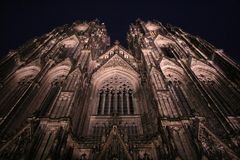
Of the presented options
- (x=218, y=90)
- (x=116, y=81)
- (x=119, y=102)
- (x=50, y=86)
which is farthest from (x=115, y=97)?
(x=218, y=90)

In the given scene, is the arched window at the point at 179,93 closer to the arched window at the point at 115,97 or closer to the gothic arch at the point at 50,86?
the arched window at the point at 115,97

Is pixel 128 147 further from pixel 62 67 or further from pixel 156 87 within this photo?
pixel 62 67

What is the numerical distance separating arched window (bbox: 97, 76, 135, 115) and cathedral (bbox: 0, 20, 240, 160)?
74 mm

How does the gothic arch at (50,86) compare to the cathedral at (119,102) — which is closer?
the cathedral at (119,102)

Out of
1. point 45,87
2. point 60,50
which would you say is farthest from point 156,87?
point 60,50

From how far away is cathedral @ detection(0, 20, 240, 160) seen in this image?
13.0m

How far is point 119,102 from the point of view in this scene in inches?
762

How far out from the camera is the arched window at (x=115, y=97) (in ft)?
60.2

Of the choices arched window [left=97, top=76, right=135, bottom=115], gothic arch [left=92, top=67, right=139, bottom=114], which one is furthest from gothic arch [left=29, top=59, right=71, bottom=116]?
arched window [left=97, top=76, right=135, bottom=115]

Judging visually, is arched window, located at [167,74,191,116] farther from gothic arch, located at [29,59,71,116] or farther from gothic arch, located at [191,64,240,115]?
gothic arch, located at [29,59,71,116]

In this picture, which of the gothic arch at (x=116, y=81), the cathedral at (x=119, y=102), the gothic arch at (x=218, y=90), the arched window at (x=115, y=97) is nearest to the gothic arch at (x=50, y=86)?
the cathedral at (x=119, y=102)

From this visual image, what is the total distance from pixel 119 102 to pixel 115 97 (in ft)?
2.28

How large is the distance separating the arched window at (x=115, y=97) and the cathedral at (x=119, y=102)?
0.07m

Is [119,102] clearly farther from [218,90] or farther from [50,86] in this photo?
[218,90]
